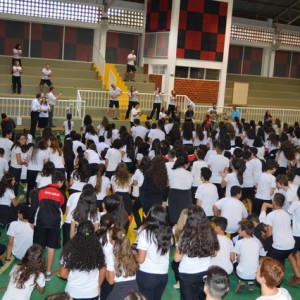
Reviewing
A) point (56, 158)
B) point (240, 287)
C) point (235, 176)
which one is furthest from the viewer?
point (56, 158)

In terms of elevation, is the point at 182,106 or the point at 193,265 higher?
the point at 182,106

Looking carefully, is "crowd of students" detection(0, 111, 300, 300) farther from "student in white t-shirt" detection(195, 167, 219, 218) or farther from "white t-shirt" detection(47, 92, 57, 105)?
"white t-shirt" detection(47, 92, 57, 105)

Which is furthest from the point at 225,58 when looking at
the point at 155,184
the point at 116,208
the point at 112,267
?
the point at 112,267

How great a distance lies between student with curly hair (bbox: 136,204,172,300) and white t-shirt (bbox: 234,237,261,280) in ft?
6.13

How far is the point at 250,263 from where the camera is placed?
22.3 feet

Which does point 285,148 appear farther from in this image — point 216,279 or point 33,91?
point 33,91

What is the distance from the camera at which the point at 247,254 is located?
22.2ft

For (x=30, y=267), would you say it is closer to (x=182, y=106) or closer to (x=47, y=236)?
(x=47, y=236)

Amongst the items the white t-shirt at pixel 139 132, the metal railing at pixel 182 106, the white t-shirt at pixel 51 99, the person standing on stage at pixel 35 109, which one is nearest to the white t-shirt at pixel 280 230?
the white t-shirt at pixel 139 132

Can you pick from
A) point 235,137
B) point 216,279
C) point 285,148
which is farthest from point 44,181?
point 235,137

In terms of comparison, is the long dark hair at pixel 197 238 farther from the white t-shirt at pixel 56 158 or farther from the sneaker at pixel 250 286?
the white t-shirt at pixel 56 158

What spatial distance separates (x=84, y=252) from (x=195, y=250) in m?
1.16

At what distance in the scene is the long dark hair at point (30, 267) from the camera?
498 cm

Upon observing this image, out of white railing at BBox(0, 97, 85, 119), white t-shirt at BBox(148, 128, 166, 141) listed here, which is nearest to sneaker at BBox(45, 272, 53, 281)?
white t-shirt at BBox(148, 128, 166, 141)
